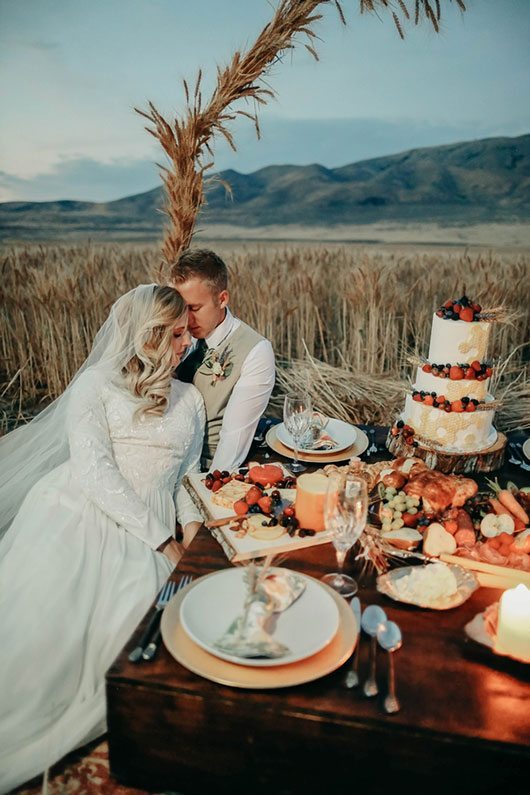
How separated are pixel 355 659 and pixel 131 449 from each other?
1.38 m

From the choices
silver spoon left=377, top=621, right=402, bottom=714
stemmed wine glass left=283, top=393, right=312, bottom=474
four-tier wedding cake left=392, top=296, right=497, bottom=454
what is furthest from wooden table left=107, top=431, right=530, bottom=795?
four-tier wedding cake left=392, top=296, right=497, bottom=454

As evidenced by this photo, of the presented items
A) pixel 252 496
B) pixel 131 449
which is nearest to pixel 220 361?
pixel 131 449

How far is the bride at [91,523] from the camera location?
169 cm

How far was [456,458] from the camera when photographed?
7.40 ft

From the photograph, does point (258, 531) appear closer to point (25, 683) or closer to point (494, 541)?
point (494, 541)

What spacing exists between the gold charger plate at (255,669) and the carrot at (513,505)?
0.76 meters

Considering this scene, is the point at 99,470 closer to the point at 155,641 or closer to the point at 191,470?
the point at 191,470

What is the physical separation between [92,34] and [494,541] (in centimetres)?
1141

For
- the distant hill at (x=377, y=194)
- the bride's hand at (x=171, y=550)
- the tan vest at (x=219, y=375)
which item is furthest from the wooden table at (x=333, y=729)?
the distant hill at (x=377, y=194)

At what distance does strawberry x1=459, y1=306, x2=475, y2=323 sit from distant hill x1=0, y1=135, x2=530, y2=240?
571 inches

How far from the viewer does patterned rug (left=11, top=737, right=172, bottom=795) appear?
162cm

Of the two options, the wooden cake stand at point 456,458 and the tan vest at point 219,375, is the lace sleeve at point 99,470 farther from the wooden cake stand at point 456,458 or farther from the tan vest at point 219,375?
the wooden cake stand at point 456,458

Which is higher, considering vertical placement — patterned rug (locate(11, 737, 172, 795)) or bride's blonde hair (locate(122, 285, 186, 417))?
bride's blonde hair (locate(122, 285, 186, 417))

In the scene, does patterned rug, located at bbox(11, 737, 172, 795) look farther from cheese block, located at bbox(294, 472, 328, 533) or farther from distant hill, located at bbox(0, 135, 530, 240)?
distant hill, located at bbox(0, 135, 530, 240)
